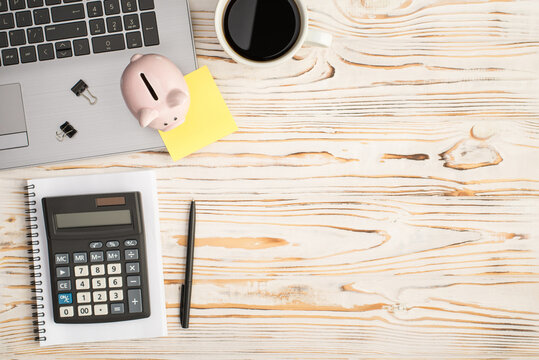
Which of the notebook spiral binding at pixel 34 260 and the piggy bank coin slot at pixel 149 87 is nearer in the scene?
the piggy bank coin slot at pixel 149 87

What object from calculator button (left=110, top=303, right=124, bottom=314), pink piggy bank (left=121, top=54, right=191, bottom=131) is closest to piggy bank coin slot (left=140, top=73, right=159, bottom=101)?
pink piggy bank (left=121, top=54, right=191, bottom=131)

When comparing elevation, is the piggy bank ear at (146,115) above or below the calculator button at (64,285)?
above

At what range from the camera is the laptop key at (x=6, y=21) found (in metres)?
0.59

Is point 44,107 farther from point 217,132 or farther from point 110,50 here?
point 217,132

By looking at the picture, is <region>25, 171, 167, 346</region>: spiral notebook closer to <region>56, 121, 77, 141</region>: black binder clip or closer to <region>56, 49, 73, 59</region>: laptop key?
<region>56, 121, 77, 141</region>: black binder clip

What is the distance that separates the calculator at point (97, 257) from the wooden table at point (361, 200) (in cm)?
5

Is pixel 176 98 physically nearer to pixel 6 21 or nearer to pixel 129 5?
pixel 129 5

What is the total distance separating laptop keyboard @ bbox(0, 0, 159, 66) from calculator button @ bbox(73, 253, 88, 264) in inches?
10.9

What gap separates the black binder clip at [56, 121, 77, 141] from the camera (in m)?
0.61

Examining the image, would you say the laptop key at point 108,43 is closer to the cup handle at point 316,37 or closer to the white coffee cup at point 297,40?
the white coffee cup at point 297,40

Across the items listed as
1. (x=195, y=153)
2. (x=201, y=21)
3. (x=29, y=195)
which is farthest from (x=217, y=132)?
(x=29, y=195)

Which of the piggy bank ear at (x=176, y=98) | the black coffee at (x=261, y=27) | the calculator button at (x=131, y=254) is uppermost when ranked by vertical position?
the black coffee at (x=261, y=27)

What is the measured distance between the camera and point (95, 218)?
625 millimetres

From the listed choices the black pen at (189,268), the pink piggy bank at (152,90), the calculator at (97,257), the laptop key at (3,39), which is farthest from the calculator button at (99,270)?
the laptop key at (3,39)
